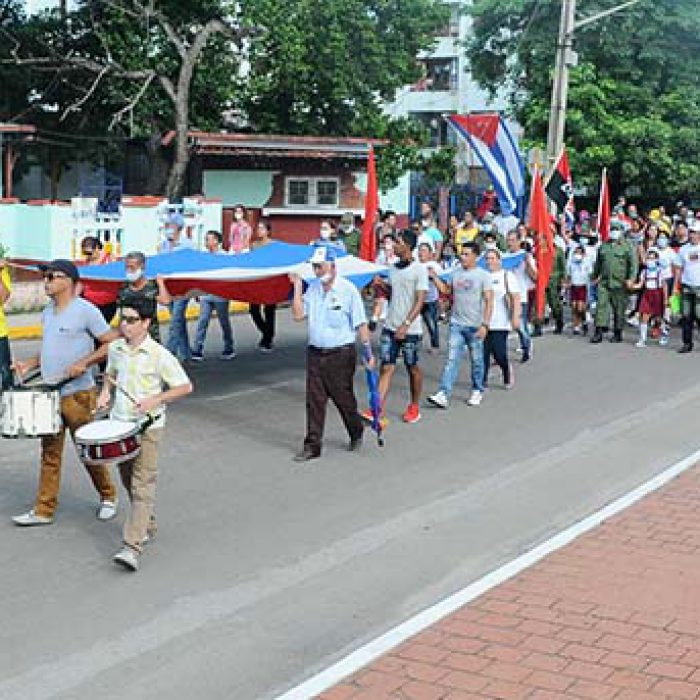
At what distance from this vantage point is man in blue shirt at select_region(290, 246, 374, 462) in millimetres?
10211

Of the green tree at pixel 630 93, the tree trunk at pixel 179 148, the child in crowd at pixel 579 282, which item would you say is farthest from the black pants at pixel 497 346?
the green tree at pixel 630 93

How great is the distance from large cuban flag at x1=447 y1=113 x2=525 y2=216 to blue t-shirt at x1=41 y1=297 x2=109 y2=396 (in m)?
11.0

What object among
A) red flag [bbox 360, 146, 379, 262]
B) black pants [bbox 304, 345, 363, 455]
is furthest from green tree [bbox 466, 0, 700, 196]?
black pants [bbox 304, 345, 363, 455]

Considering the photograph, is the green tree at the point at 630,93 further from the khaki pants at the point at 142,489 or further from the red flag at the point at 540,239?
the khaki pants at the point at 142,489

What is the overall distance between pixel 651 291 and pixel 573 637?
1279 cm

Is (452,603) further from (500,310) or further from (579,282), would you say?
(579,282)

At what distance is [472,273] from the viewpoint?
41.9ft

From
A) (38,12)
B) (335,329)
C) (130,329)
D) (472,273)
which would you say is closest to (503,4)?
(38,12)

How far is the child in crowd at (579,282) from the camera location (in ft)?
63.2

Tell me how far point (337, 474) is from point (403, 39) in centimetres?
2200

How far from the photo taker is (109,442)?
7031 mm

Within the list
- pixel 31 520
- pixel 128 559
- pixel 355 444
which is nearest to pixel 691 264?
pixel 355 444

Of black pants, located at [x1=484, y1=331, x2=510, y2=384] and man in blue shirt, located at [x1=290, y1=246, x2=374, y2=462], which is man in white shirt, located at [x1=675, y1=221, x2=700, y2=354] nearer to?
black pants, located at [x1=484, y1=331, x2=510, y2=384]

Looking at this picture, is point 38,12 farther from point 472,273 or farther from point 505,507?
point 505,507
